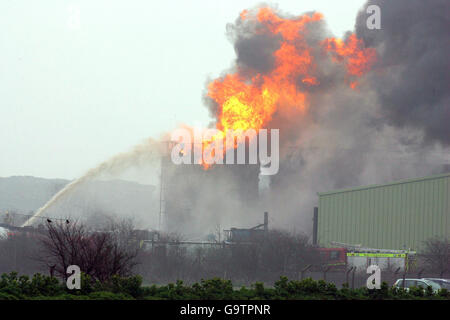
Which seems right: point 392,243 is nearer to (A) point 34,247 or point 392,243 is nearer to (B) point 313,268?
(B) point 313,268

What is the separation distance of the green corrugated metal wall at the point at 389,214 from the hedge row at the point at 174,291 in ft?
79.3

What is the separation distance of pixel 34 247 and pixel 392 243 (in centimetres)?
2319

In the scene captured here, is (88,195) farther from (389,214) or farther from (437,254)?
(437,254)

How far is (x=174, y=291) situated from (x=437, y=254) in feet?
85.6

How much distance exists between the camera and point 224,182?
75125 mm

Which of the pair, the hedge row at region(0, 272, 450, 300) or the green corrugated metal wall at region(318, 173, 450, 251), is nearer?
the hedge row at region(0, 272, 450, 300)
